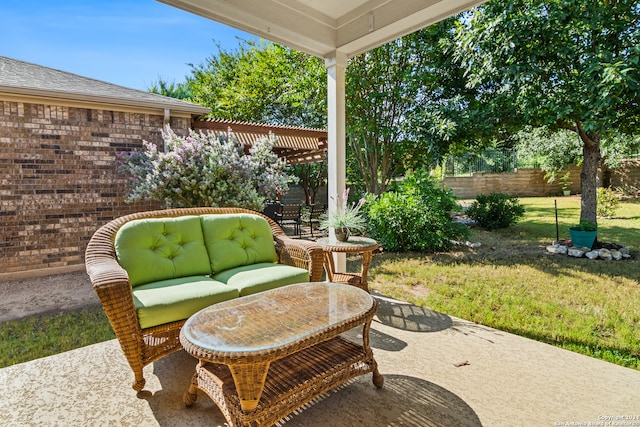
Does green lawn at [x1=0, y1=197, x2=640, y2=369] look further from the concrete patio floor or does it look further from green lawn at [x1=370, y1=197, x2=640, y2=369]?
the concrete patio floor

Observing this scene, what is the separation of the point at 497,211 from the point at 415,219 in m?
3.51

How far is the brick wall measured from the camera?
5.00 metres

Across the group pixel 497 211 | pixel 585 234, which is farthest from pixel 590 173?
pixel 497 211

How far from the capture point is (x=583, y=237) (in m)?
5.84

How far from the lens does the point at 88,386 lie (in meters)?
2.22

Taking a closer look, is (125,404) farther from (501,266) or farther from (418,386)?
(501,266)

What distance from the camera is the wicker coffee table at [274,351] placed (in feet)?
4.97

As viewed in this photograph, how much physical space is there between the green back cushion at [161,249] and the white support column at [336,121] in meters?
1.64

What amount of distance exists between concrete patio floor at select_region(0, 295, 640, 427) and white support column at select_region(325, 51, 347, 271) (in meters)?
1.99

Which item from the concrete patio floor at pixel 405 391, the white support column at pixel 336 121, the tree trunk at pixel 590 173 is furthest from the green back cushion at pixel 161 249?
the tree trunk at pixel 590 173

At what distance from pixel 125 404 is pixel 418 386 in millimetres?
1886

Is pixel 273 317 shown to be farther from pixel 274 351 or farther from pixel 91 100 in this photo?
pixel 91 100

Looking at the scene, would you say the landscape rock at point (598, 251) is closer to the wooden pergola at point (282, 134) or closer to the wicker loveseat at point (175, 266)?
the wicker loveseat at point (175, 266)

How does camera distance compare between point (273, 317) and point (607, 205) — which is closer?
point (273, 317)
